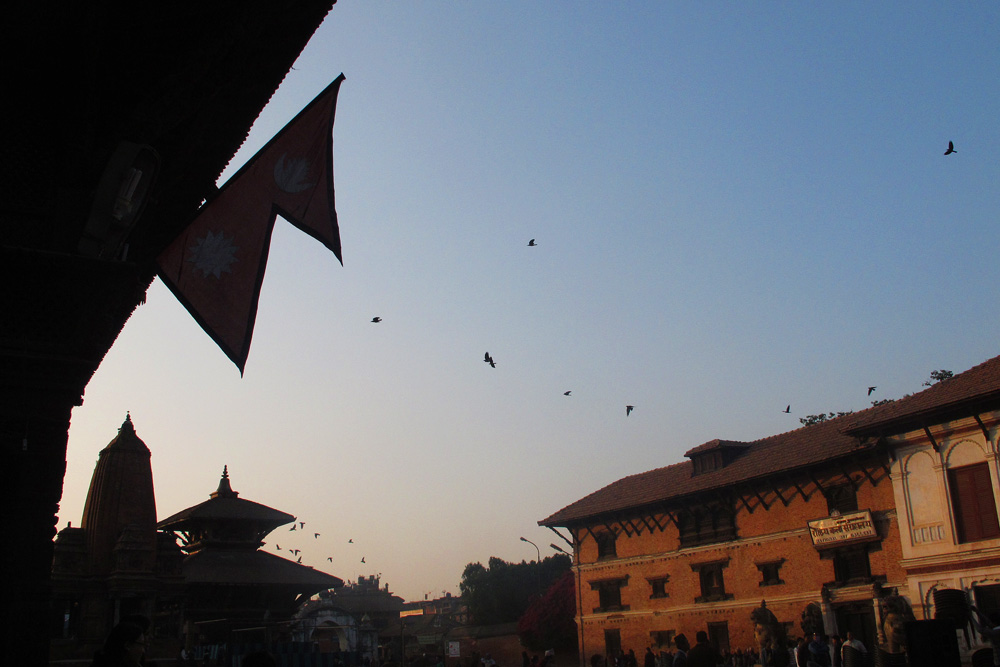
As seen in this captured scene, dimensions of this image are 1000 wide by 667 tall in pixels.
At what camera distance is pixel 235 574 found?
29.8 m

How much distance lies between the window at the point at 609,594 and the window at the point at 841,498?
11.3m

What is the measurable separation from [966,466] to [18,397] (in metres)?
24.3

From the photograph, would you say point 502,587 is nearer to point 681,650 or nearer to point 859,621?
point 859,621

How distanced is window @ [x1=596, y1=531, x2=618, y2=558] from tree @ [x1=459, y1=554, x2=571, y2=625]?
21.9 metres

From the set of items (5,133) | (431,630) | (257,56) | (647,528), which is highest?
(257,56)

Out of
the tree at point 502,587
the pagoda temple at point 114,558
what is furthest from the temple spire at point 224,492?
the tree at point 502,587

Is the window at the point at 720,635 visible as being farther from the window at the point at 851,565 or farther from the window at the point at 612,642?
the window at the point at 612,642

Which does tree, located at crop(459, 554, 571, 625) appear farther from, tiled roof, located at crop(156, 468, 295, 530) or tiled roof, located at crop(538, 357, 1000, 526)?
tiled roof, located at crop(156, 468, 295, 530)

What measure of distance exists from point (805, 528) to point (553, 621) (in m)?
21.0

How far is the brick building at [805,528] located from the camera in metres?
23.1

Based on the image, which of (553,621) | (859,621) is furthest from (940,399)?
(553,621)

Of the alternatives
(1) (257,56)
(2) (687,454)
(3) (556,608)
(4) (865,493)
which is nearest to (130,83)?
(1) (257,56)

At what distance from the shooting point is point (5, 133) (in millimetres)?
6047

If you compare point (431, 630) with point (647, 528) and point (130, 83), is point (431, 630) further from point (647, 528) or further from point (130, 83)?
point (130, 83)
